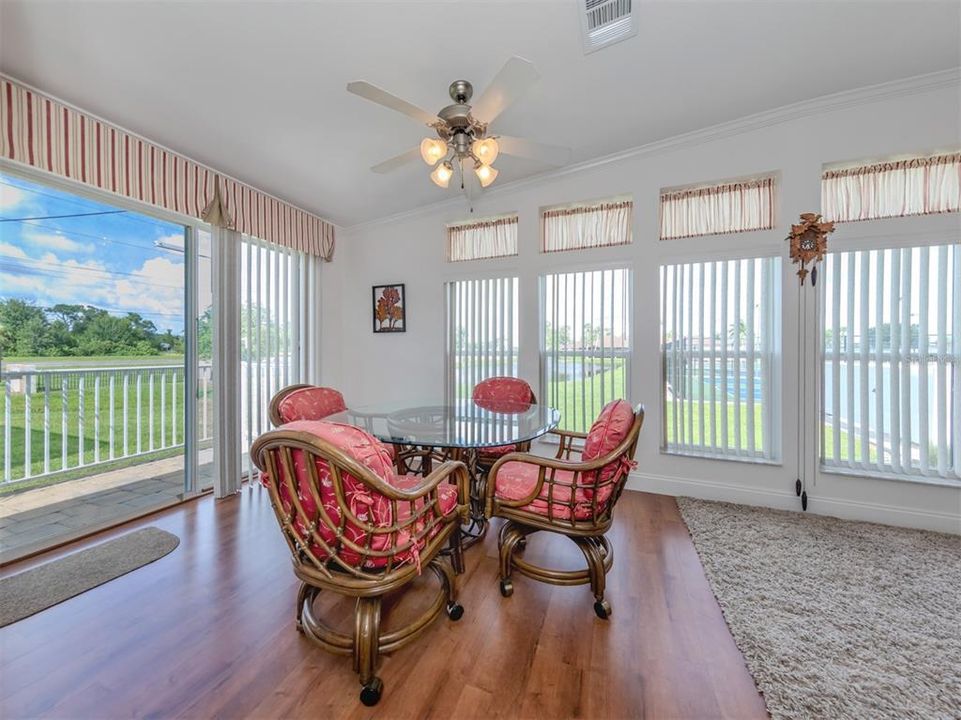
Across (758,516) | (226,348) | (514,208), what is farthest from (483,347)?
(758,516)

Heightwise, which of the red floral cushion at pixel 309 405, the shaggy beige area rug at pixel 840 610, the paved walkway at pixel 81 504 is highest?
the red floral cushion at pixel 309 405

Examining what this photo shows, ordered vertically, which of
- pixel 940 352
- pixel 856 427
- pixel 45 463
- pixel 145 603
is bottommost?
pixel 145 603

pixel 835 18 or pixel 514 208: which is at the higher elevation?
pixel 835 18

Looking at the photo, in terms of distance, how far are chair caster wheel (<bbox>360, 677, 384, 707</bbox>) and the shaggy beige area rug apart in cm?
132

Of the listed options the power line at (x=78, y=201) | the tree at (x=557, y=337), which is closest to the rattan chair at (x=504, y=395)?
the tree at (x=557, y=337)

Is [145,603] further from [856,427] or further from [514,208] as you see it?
[856,427]

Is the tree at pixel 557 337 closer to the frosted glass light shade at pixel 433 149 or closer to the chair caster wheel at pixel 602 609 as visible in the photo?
the frosted glass light shade at pixel 433 149

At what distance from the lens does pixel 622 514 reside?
2752mm

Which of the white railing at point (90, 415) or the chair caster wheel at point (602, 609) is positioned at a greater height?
the white railing at point (90, 415)

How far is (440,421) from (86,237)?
2940 millimetres

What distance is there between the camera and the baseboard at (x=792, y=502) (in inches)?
95.5

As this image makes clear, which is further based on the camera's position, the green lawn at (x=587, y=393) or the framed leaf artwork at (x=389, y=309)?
the framed leaf artwork at (x=389, y=309)

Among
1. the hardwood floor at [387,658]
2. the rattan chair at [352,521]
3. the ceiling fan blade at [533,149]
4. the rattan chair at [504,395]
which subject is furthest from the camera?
the rattan chair at [504,395]

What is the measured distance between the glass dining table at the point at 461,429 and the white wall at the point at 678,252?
1027mm
